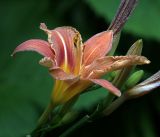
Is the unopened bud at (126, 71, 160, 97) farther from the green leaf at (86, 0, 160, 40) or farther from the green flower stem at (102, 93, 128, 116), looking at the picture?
the green leaf at (86, 0, 160, 40)

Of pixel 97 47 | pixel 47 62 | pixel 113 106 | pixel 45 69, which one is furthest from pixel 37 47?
pixel 45 69

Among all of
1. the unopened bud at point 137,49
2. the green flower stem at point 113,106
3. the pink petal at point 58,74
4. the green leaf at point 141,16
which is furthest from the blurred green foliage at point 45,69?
the pink petal at point 58,74

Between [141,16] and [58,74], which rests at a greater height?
[58,74]

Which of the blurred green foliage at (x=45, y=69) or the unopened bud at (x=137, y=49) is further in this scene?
the blurred green foliage at (x=45, y=69)

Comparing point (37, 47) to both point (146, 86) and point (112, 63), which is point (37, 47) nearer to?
point (112, 63)

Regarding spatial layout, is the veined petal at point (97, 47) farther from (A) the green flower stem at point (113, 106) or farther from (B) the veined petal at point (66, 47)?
(A) the green flower stem at point (113, 106)

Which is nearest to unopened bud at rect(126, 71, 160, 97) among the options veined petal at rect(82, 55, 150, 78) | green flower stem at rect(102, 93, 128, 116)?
green flower stem at rect(102, 93, 128, 116)

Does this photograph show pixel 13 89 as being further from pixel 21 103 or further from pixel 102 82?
pixel 102 82

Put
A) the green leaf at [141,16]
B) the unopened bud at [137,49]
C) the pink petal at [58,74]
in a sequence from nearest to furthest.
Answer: the pink petal at [58,74] < the unopened bud at [137,49] < the green leaf at [141,16]
